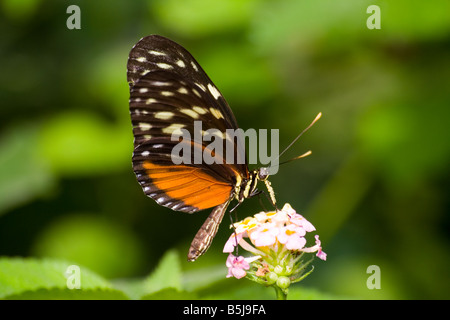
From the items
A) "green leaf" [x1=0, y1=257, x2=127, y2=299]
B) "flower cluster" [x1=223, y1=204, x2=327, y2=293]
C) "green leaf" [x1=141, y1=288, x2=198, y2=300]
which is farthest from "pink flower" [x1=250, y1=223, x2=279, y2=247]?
"green leaf" [x1=0, y1=257, x2=127, y2=299]

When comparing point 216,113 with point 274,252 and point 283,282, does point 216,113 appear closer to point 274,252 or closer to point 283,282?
point 274,252

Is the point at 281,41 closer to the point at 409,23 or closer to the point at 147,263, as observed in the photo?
the point at 409,23

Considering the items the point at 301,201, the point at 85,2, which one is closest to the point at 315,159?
the point at 301,201

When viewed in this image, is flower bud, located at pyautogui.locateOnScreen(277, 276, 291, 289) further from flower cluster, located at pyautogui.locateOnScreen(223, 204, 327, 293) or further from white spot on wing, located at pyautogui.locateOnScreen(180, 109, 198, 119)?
white spot on wing, located at pyautogui.locateOnScreen(180, 109, 198, 119)

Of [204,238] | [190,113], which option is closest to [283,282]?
[204,238]

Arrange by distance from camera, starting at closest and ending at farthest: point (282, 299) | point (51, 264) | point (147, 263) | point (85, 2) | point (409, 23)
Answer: point (282, 299)
point (51, 264)
point (409, 23)
point (147, 263)
point (85, 2)

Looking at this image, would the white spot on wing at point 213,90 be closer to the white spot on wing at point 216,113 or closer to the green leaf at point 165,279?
the white spot on wing at point 216,113
